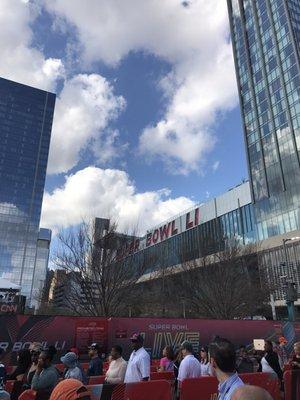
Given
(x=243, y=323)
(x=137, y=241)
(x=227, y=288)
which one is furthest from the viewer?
(x=227, y=288)

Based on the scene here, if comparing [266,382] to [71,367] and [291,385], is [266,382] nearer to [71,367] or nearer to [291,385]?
[291,385]

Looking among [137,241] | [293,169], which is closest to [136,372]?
[137,241]

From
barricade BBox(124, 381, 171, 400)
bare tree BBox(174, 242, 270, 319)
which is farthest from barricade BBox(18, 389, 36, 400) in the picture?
bare tree BBox(174, 242, 270, 319)

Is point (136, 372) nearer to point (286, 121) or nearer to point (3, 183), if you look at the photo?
point (286, 121)

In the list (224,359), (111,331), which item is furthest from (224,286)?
(224,359)

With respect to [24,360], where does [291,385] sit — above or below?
below

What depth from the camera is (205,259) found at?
3572 centimetres

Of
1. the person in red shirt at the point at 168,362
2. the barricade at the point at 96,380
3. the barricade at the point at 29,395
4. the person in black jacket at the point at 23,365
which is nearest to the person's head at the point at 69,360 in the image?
the barricade at the point at 29,395

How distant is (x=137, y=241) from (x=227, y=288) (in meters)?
9.11

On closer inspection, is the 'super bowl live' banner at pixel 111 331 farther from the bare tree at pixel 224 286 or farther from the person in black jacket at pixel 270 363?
the bare tree at pixel 224 286

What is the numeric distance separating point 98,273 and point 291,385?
1699cm

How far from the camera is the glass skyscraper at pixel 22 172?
14100 centimetres

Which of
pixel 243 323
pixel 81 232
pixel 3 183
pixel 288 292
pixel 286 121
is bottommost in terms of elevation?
pixel 243 323

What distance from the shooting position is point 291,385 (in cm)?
786
